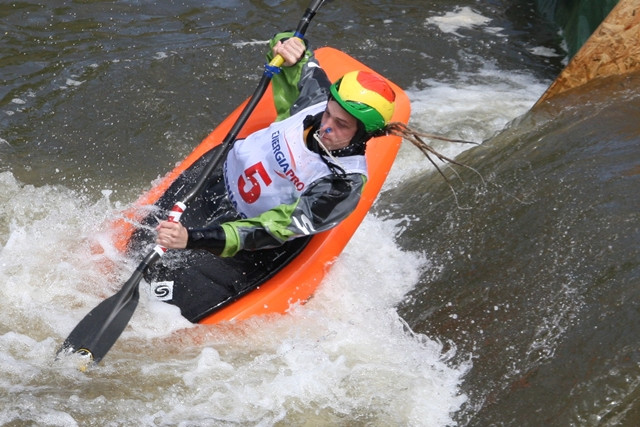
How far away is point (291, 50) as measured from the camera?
4.55 meters

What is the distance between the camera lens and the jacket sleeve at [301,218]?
3738 millimetres

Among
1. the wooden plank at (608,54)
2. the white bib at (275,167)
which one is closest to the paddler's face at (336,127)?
the white bib at (275,167)

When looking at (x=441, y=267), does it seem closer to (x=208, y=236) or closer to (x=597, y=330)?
(x=597, y=330)

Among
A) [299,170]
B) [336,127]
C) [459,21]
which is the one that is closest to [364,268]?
[299,170]

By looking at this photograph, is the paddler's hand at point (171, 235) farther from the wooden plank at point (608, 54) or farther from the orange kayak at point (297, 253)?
the wooden plank at point (608, 54)

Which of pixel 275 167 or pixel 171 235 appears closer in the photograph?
pixel 171 235

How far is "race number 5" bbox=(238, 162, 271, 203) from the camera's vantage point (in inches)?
164

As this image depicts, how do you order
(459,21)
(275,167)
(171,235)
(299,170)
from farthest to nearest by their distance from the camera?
(459,21) → (275,167) → (299,170) → (171,235)

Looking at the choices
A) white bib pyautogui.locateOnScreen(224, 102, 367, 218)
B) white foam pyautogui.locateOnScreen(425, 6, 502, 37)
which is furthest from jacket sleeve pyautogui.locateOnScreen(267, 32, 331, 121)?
white foam pyautogui.locateOnScreen(425, 6, 502, 37)

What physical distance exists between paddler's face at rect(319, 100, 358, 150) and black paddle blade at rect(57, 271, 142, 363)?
1047 millimetres

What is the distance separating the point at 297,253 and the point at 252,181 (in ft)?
1.52

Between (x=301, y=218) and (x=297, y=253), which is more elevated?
(x=301, y=218)

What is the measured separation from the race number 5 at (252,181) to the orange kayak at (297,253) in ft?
1.35

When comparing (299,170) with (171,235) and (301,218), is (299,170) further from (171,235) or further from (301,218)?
(171,235)
